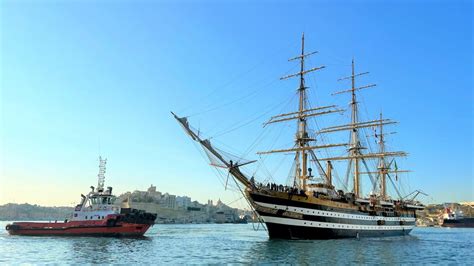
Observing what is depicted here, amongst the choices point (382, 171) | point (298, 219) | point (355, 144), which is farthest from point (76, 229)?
point (382, 171)

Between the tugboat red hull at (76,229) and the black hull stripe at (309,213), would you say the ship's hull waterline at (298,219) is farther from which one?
the tugboat red hull at (76,229)

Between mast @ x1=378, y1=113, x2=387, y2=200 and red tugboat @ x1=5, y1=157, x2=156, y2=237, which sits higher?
mast @ x1=378, y1=113, x2=387, y2=200

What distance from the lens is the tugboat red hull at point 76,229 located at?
55469mm

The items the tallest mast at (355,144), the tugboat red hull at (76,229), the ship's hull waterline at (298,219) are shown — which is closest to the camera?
the ship's hull waterline at (298,219)

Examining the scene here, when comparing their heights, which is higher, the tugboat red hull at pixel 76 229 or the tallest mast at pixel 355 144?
the tallest mast at pixel 355 144

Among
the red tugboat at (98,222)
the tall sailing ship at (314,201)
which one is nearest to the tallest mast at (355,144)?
the tall sailing ship at (314,201)

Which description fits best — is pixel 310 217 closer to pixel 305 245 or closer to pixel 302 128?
pixel 305 245

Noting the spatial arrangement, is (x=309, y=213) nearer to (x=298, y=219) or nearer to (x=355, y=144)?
(x=298, y=219)

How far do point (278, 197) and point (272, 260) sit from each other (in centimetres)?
1639

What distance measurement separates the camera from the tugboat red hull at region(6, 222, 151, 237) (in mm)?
55469

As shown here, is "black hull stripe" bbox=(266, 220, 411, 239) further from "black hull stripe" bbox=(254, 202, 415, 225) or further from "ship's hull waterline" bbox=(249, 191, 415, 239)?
"black hull stripe" bbox=(254, 202, 415, 225)

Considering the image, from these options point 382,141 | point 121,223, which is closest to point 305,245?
point 121,223

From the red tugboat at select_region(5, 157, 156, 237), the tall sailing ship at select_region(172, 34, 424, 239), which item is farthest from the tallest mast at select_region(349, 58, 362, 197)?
the red tugboat at select_region(5, 157, 156, 237)

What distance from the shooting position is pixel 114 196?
59469 millimetres
